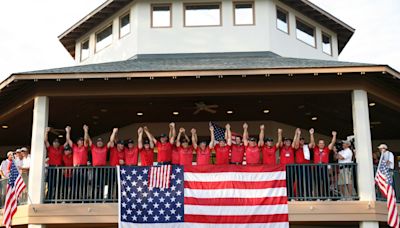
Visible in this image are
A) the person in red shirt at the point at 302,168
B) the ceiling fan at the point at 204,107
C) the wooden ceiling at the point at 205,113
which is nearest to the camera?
the person in red shirt at the point at 302,168

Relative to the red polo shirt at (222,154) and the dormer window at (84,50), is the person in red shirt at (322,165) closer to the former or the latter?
the red polo shirt at (222,154)

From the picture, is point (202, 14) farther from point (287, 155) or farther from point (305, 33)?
point (287, 155)

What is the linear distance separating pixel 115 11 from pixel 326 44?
872 cm

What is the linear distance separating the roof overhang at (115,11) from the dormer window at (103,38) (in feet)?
1.27

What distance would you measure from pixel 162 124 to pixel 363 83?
7751 mm

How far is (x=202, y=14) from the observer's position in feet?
68.7

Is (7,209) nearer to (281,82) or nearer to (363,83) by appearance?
(281,82)

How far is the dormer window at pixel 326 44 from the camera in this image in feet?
75.2

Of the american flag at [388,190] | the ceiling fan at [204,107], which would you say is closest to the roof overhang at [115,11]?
the ceiling fan at [204,107]

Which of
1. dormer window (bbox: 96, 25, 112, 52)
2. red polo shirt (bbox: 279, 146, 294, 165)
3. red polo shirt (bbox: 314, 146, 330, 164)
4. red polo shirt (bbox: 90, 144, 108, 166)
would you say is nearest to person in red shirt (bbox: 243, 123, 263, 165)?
red polo shirt (bbox: 279, 146, 294, 165)

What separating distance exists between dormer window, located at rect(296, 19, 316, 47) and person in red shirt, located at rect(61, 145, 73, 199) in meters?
10.7

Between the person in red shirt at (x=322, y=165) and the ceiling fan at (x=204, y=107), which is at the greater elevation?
the ceiling fan at (x=204, y=107)

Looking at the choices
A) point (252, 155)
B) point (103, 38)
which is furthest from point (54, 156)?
point (103, 38)

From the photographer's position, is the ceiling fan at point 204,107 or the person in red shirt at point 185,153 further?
the ceiling fan at point 204,107
